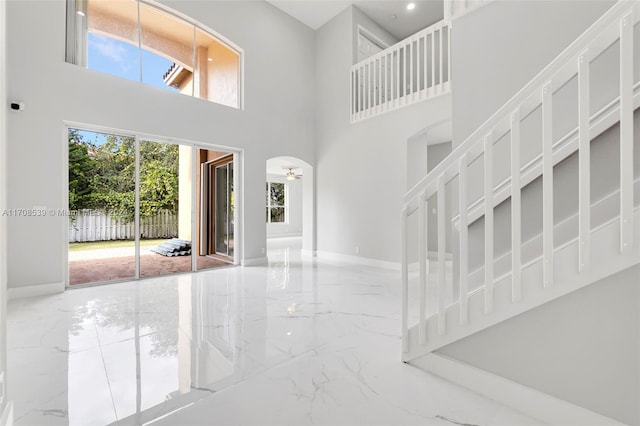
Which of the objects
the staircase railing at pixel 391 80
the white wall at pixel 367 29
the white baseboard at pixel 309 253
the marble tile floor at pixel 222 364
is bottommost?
the marble tile floor at pixel 222 364

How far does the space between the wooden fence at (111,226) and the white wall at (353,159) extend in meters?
3.33

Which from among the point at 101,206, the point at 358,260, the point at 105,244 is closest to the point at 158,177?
the point at 101,206

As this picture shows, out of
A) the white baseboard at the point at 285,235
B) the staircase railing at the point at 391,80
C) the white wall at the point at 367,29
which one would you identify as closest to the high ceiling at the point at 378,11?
the white wall at the point at 367,29

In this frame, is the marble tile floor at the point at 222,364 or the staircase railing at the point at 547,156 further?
the marble tile floor at the point at 222,364

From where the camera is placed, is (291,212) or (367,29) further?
(291,212)

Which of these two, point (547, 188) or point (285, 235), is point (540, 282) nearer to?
point (547, 188)

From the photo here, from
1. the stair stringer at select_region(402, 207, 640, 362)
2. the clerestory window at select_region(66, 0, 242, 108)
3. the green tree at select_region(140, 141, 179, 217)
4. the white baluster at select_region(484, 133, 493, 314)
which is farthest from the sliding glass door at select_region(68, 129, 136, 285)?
the white baluster at select_region(484, 133, 493, 314)

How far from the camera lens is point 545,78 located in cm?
147

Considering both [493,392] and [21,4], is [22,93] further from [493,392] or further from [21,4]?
[493,392]

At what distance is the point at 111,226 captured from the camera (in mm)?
4496

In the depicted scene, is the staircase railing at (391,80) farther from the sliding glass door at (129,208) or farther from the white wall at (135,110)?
the sliding glass door at (129,208)

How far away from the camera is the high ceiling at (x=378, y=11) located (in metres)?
6.12

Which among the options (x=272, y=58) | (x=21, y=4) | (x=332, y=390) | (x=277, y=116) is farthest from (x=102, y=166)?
(x=332, y=390)

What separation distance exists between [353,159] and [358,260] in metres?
2.18
